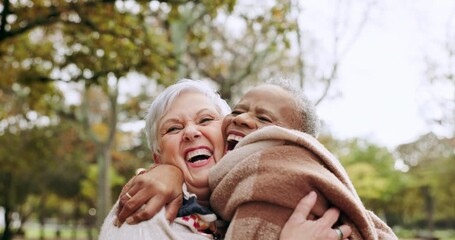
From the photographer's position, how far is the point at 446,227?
7450cm

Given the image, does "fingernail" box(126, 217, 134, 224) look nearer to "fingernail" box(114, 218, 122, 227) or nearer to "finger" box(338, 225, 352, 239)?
"fingernail" box(114, 218, 122, 227)

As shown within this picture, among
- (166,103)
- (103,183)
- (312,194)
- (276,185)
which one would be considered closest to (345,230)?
(312,194)

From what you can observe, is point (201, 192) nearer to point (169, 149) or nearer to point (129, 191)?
point (169, 149)

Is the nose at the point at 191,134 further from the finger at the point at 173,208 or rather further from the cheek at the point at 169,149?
the finger at the point at 173,208

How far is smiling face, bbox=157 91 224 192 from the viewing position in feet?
8.34

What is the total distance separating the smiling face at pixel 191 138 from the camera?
2.54m

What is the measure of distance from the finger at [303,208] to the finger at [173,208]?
0.51 meters

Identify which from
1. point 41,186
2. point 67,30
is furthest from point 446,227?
point 67,30

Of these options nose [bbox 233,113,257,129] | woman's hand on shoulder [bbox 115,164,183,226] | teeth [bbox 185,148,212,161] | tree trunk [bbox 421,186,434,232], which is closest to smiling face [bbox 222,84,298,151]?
nose [bbox 233,113,257,129]

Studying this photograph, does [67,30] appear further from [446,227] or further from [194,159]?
[446,227]

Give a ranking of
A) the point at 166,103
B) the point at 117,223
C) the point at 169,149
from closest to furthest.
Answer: the point at 117,223
the point at 169,149
the point at 166,103

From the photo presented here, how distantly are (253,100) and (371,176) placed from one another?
167ft

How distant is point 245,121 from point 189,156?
30cm

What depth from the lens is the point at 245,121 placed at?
2484mm
